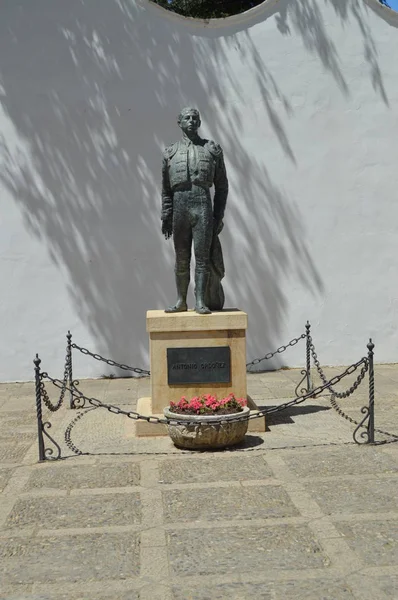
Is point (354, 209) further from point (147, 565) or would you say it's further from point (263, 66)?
point (147, 565)

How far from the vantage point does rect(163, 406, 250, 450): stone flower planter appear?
19.3 ft

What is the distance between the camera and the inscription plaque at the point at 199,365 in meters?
6.65

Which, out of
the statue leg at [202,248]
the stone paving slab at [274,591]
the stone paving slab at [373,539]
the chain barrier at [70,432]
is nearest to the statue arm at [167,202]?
the statue leg at [202,248]

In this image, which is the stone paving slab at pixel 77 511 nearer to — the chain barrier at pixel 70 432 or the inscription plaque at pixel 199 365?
the chain barrier at pixel 70 432

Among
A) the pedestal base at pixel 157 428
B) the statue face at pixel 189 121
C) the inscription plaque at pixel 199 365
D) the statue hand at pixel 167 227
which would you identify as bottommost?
the pedestal base at pixel 157 428

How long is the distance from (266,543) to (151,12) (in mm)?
8317

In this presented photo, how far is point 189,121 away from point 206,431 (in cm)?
303

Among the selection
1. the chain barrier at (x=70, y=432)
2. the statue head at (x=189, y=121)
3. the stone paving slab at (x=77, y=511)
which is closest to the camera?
the stone paving slab at (x=77, y=511)

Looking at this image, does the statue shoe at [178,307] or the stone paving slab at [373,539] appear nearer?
the stone paving slab at [373,539]

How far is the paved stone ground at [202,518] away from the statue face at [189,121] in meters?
3.03

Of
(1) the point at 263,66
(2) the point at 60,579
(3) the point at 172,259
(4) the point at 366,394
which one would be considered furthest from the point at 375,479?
(1) the point at 263,66

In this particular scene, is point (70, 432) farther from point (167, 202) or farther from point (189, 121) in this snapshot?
point (189, 121)

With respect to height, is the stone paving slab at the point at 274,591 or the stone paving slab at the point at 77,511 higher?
the stone paving slab at the point at 77,511

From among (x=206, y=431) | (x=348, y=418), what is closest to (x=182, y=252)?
(x=206, y=431)
